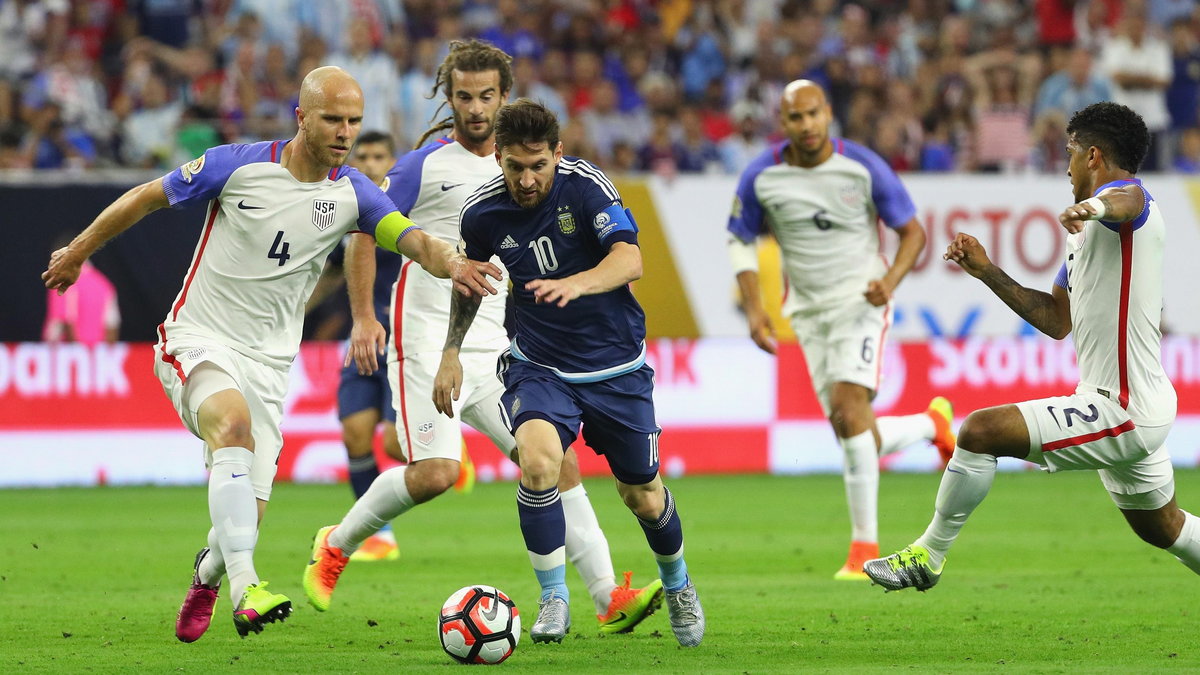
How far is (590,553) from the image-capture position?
760cm

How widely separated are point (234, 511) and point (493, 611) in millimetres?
1094

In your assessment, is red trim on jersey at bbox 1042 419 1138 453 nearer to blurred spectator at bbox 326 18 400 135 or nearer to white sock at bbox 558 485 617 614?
white sock at bbox 558 485 617 614

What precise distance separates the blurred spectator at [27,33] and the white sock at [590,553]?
12837 mm

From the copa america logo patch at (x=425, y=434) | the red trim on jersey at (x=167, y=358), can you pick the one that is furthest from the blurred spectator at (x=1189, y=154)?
the red trim on jersey at (x=167, y=358)

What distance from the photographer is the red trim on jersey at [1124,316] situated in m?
6.86

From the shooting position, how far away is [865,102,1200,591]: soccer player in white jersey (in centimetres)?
691

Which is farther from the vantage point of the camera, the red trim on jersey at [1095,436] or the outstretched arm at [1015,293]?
the red trim on jersey at [1095,436]

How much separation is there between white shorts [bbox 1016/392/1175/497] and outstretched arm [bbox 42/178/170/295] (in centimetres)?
369

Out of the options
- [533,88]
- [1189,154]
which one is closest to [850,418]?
[533,88]

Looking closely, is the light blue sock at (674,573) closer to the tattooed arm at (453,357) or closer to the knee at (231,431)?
the tattooed arm at (453,357)

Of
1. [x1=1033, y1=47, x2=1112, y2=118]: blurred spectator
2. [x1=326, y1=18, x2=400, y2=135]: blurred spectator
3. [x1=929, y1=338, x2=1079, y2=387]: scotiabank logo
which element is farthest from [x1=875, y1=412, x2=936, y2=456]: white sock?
[x1=1033, y1=47, x2=1112, y2=118]: blurred spectator

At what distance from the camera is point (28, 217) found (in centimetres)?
1653

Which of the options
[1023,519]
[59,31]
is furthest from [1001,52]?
[59,31]

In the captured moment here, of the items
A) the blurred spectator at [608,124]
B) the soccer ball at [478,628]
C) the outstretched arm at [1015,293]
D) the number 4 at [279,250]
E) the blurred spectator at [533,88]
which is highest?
the blurred spectator at [533,88]
